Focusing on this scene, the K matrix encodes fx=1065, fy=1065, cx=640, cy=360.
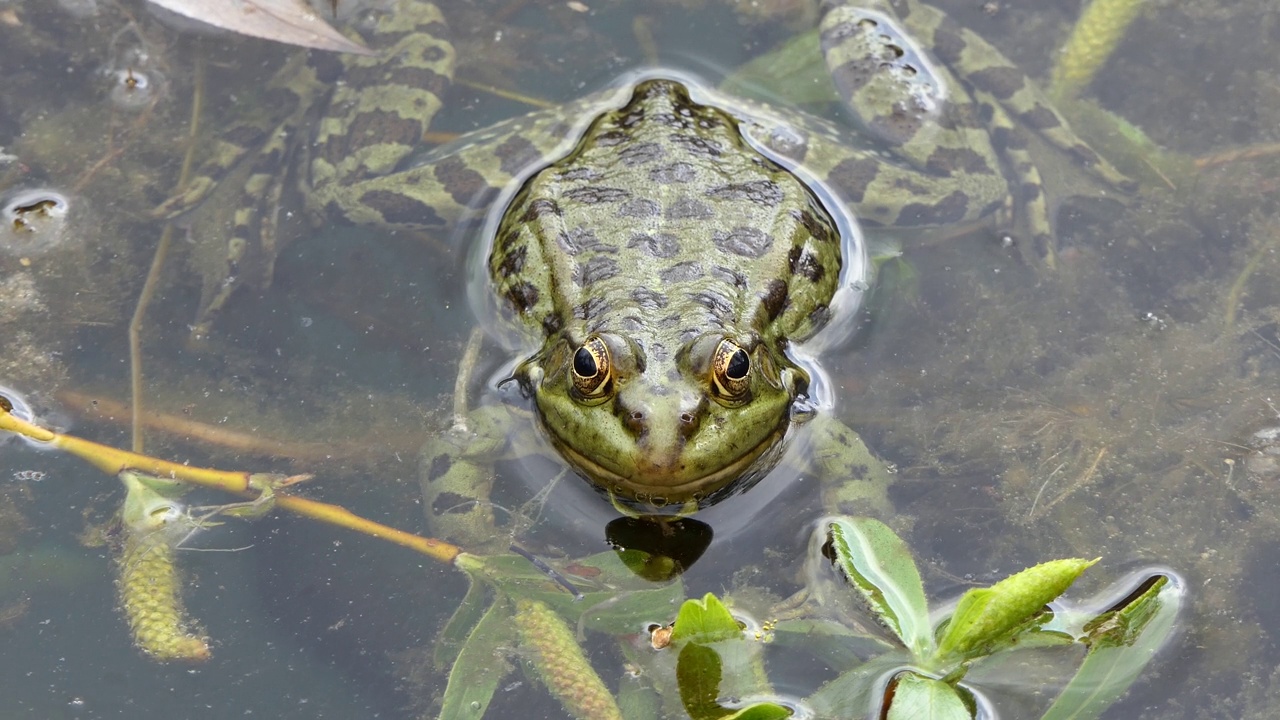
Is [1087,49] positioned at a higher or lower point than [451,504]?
higher

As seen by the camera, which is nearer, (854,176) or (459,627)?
(459,627)

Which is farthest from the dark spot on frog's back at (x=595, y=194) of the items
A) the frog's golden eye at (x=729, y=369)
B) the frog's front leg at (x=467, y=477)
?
the frog's golden eye at (x=729, y=369)

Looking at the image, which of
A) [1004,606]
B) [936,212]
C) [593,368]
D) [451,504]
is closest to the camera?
[1004,606]

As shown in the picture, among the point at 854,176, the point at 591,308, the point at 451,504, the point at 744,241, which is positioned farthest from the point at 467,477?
the point at 854,176

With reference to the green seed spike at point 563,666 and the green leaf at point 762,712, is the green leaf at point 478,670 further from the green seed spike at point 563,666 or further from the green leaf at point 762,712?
the green leaf at point 762,712

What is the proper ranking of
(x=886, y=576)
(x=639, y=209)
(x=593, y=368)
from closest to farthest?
(x=886, y=576), (x=593, y=368), (x=639, y=209)

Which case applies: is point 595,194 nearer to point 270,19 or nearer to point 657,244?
point 657,244

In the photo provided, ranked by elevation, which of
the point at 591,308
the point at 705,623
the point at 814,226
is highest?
the point at 814,226

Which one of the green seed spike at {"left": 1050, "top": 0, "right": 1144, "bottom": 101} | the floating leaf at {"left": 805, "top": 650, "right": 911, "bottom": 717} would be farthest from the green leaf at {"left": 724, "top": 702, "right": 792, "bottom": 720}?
the green seed spike at {"left": 1050, "top": 0, "right": 1144, "bottom": 101}
